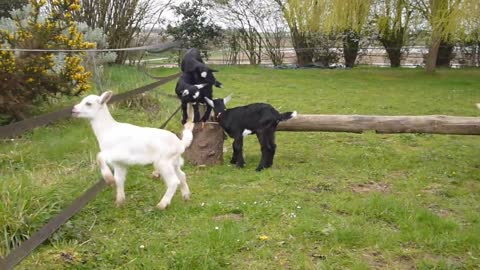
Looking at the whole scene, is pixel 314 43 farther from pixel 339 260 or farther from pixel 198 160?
pixel 339 260

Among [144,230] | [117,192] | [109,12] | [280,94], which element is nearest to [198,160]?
[117,192]

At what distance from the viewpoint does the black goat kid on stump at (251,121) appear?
19.0 feet

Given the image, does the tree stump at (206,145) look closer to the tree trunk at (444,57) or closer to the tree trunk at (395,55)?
the tree trunk at (395,55)

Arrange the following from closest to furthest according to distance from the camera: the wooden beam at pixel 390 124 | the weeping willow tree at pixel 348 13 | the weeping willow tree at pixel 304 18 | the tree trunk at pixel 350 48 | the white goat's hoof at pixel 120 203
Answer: the white goat's hoof at pixel 120 203 → the wooden beam at pixel 390 124 → the weeping willow tree at pixel 348 13 → the weeping willow tree at pixel 304 18 → the tree trunk at pixel 350 48

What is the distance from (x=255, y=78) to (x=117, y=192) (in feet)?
42.5

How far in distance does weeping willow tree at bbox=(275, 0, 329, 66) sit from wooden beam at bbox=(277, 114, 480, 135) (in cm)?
1060

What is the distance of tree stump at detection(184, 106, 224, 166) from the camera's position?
5.95 meters

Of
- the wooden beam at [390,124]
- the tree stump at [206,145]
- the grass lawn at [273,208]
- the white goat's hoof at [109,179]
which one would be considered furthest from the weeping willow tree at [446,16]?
the white goat's hoof at [109,179]

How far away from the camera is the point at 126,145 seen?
13.7 feet

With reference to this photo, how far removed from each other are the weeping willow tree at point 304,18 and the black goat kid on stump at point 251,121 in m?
11.4

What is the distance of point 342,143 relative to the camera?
7676 millimetres

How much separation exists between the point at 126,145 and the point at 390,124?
142 inches

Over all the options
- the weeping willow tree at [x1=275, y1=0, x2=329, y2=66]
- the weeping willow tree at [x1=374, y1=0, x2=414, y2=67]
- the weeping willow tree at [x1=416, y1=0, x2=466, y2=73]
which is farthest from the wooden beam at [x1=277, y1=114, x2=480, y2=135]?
the weeping willow tree at [x1=374, y1=0, x2=414, y2=67]

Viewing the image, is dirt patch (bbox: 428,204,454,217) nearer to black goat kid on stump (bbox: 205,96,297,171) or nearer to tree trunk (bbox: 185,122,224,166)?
black goat kid on stump (bbox: 205,96,297,171)
